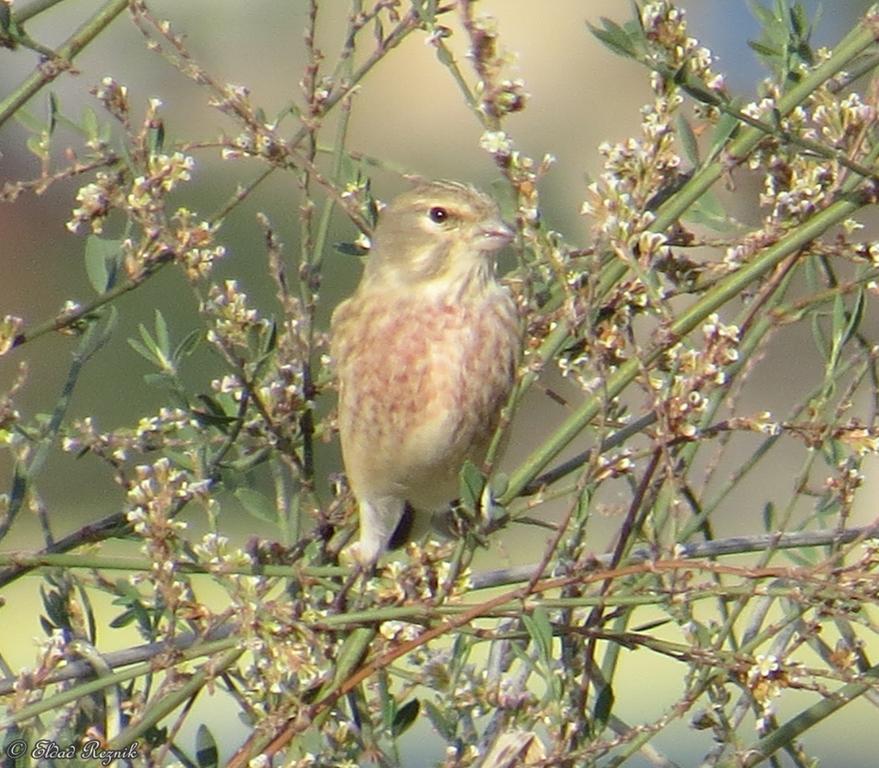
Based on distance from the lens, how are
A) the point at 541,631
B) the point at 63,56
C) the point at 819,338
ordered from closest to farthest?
the point at 541,631 → the point at 63,56 → the point at 819,338

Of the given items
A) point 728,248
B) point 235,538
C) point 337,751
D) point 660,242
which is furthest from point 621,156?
point 235,538

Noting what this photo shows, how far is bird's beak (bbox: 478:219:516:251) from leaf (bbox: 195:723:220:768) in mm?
1273

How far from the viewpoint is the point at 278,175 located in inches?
566

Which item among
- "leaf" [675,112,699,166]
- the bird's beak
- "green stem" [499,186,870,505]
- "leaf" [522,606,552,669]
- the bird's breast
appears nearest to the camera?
"leaf" [522,606,552,669]

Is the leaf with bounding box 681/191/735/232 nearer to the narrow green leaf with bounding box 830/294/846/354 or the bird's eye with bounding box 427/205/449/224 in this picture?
the narrow green leaf with bounding box 830/294/846/354

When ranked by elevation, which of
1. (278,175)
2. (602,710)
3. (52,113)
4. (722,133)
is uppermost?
(278,175)

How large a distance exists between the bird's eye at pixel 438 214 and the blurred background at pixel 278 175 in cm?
367

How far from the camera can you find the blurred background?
35.0 ft

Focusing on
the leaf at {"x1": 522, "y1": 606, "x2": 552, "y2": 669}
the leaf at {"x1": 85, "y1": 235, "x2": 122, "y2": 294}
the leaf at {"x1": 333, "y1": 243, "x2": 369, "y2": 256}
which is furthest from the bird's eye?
the leaf at {"x1": 522, "y1": 606, "x2": 552, "y2": 669}

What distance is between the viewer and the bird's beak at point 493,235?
3.31 m

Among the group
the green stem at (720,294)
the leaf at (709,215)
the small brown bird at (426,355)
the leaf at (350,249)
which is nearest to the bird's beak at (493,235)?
the small brown bird at (426,355)

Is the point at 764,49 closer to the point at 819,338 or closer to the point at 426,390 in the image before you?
the point at 819,338

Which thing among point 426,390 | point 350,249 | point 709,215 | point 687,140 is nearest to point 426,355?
point 426,390

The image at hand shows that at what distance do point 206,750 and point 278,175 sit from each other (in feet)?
40.4
